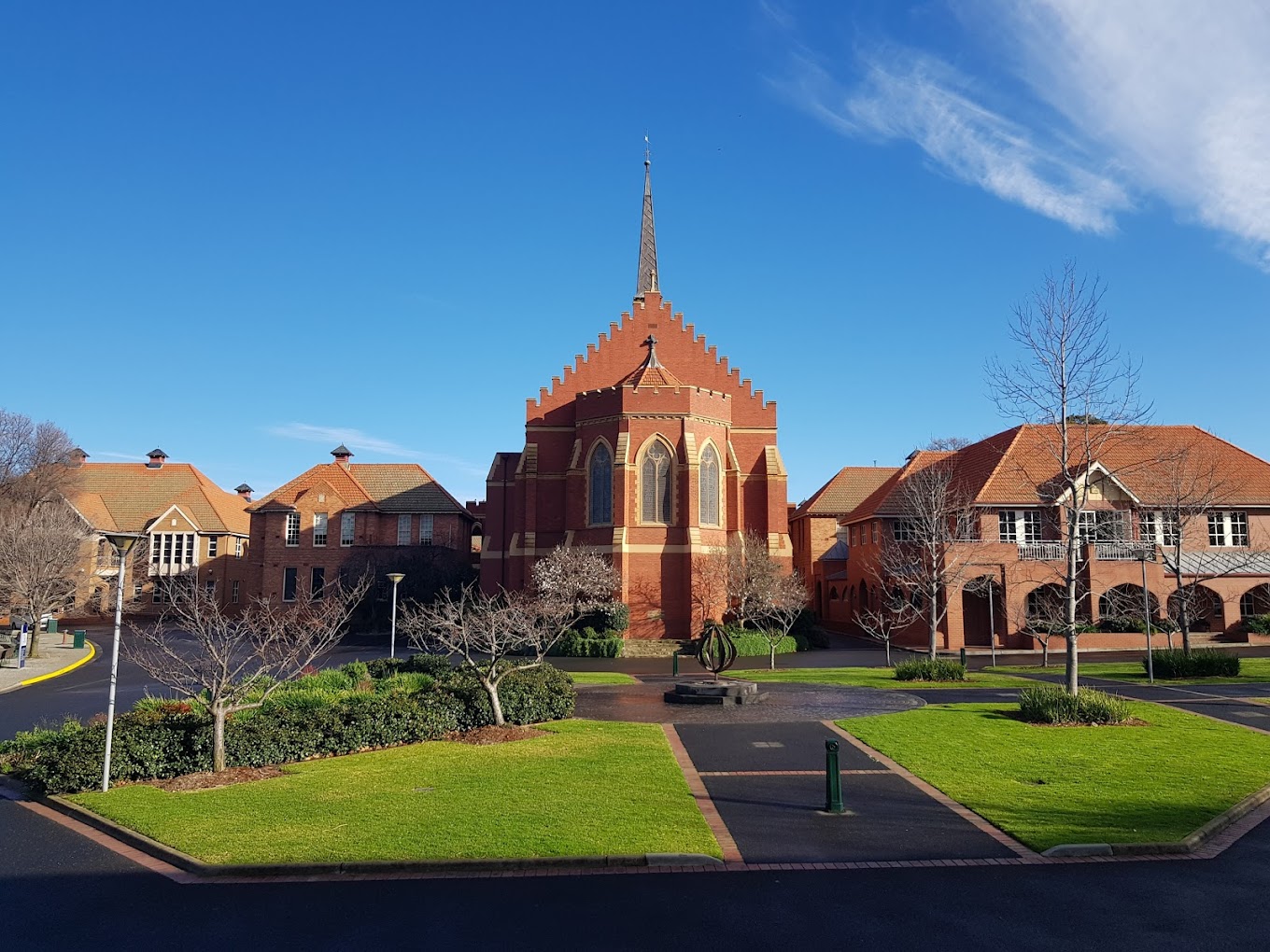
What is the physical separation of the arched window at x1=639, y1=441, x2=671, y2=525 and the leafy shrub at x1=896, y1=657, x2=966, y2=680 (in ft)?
51.8

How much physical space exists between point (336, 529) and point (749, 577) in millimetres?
27534

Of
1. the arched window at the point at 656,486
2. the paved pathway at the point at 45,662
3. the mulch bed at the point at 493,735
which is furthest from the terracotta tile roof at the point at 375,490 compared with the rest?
the mulch bed at the point at 493,735

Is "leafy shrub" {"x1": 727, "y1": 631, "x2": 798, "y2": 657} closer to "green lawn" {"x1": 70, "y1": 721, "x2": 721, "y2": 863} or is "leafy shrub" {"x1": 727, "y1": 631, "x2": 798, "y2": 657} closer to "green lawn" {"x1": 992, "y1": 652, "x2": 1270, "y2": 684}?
"green lawn" {"x1": 992, "y1": 652, "x2": 1270, "y2": 684}

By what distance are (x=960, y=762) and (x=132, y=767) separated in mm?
12202

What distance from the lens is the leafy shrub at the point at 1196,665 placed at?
2477 centimetres

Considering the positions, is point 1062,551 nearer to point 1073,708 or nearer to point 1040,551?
point 1040,551

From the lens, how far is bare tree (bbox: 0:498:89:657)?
118 ft

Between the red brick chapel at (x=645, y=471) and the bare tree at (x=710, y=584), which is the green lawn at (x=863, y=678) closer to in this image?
the bare tree at (x=710, y=584)

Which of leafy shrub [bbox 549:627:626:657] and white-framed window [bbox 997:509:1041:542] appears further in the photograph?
white-framed window [bbox 997:509:1041:542]

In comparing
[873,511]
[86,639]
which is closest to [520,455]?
[873,511]

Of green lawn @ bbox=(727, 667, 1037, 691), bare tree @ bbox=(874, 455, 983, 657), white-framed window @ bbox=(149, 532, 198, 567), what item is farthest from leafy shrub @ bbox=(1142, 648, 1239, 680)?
white-framed window @ bbox=(149, 532, 198, 567)

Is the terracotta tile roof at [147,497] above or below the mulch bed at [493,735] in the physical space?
above

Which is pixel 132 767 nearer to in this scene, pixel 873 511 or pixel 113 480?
pixel 873 511

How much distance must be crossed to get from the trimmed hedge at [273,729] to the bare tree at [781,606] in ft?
54.5
